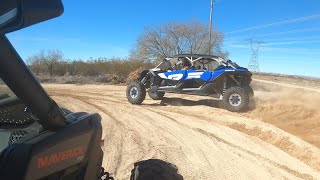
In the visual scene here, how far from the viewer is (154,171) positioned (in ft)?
8.04

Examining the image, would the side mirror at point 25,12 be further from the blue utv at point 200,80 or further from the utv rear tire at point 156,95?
the utv rear tire at point 156,95

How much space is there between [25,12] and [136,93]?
→ 13.7 meters

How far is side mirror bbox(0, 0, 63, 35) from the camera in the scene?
126cm

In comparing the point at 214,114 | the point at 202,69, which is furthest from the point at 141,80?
the point at 214,114

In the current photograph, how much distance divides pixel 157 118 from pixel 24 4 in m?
10.3

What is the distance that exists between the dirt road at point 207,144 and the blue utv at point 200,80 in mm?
629

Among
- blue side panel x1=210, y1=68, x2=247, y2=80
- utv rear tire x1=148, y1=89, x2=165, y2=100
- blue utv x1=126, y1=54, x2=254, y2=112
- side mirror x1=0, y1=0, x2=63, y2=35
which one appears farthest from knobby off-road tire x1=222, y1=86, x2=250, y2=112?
side mirror x1=0, y1=0, x2=63, y2=35

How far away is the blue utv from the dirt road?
63 cm

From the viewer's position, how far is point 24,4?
1.26 meters

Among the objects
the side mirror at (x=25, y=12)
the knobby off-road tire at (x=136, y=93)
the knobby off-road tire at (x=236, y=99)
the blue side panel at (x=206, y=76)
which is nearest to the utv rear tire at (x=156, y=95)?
the knobby off-road tire at (x=136, y=93)

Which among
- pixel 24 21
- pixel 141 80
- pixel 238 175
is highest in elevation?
pixel 24 21

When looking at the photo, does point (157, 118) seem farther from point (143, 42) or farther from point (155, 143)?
point (143, 42)

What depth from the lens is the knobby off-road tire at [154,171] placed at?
2.41m

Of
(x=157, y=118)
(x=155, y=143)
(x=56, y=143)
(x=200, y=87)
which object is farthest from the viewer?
(x=200, y=87)
